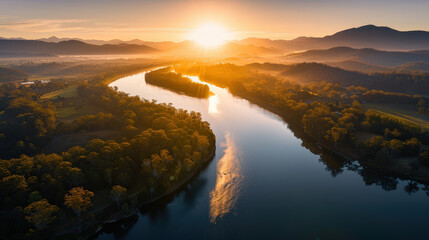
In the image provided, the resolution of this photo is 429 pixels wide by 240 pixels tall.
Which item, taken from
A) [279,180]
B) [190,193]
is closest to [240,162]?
[279,180]

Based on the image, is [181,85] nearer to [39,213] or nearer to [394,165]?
[394,165]

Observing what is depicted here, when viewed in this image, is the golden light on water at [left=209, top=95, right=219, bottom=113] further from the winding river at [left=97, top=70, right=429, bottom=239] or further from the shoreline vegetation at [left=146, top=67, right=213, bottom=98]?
the winding river at [left=97, top=70, right=429, bottom=239]

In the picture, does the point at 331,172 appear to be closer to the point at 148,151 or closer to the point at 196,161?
the point at 196,161

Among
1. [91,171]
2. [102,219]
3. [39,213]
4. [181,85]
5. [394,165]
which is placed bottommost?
[102,219]

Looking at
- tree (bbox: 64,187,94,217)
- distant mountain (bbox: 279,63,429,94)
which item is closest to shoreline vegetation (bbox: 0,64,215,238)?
tree (bbox: 64,187,94,217)

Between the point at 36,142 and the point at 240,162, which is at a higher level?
the point at 36,142

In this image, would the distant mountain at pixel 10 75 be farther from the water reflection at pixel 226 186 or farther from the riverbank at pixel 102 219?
the water reflection at pixel 226 186

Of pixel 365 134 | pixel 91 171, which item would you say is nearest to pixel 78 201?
pixel 91 171
